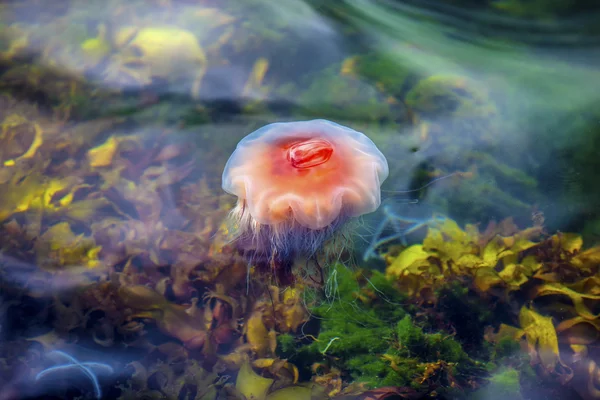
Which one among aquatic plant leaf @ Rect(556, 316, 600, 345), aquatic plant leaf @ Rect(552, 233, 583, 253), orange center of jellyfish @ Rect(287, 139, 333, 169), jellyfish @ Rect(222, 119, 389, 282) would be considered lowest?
aquatic plant leaf @ Rect(556, 316, 600, 345)

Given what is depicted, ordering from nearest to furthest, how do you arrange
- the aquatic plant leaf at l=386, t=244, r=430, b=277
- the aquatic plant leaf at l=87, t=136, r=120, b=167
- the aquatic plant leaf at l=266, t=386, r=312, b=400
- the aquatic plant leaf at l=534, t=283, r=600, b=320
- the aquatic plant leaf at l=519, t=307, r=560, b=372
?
the aquatic plant leaf at l=266, t=386, r=312, b=400 → the aquatic plant leaf at l=519, t=307, r=560, b=372 → the aquatic plant leaf at l=534, t=283, r=600, b=320 → the aquatic plant leaf at l=386, t=244, r=430, b=277 → the aquatic plant leaf at l=87, t=136, r=120, b=167

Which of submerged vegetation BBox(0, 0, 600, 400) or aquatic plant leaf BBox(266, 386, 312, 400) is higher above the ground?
submerged vegetation BBox(0, 0, 600, 400)

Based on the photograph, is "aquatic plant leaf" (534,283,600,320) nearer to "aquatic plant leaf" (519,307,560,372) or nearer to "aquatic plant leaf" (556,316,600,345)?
"aquatic plant leaf" (556,316,600,345)

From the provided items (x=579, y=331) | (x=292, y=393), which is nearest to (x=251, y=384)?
(x=292, y=393)

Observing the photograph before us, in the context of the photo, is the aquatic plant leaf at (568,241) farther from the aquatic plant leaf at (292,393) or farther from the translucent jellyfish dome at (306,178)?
the aquatic plant leaf at (292,393)

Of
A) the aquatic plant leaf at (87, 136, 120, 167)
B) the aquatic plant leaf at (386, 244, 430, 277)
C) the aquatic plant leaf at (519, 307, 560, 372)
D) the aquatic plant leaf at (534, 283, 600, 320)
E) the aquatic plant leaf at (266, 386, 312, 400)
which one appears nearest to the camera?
the aquatic plant leaf at (266, 386, 312, 400)

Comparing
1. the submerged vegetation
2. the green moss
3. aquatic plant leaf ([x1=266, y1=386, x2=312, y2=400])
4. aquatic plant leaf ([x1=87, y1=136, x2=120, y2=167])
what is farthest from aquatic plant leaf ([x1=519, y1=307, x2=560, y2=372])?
aquatic plant leaf ([x1=87, y1=136, x2=120, y2=167])

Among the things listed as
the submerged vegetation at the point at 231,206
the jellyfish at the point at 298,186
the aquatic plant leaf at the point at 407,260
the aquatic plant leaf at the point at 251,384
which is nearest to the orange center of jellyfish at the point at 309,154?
the jellyfish at the point at 298,186

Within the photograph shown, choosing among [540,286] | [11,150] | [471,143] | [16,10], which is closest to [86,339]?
[11,150]
